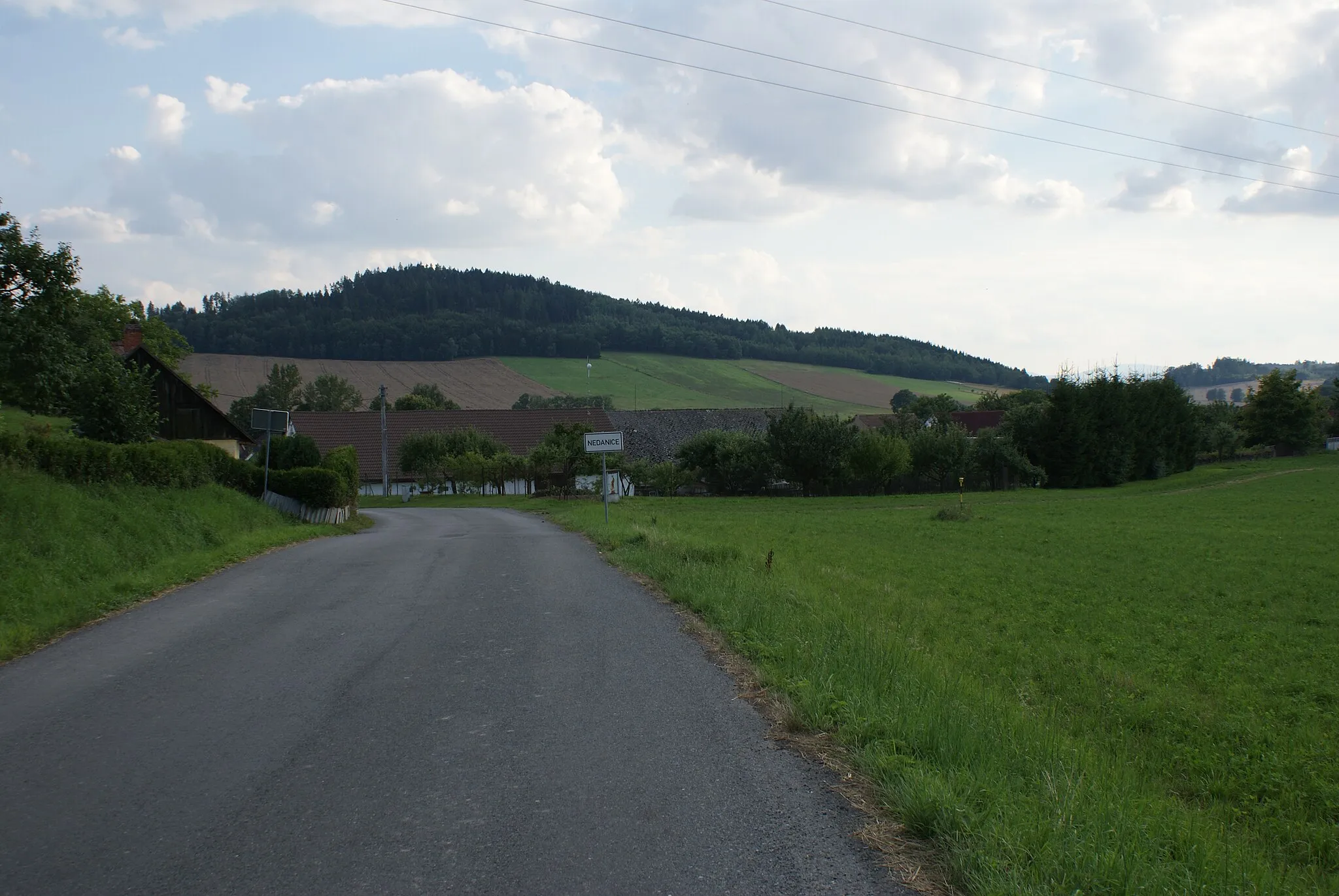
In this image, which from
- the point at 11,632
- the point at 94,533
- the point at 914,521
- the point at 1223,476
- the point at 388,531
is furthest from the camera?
the point at 1223,476

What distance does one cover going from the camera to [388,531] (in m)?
27.4

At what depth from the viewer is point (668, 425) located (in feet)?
275

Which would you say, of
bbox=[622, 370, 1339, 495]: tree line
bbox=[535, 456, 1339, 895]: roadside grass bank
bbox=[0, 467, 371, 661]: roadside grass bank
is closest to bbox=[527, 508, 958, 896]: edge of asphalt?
bbox=[535, 456, 1339, 895]: roadside grass bank

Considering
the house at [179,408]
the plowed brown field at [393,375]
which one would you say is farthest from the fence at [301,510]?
the plowed brown field at [393,375]

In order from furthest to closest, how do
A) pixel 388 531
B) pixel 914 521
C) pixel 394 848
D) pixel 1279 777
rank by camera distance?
pixel 914 521 → pixel 388 531 → pixel 1279 777 → pixel 394 848

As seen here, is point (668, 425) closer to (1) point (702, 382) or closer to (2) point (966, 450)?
(2) point (966, 450)

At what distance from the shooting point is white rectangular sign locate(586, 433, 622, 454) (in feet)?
73.2

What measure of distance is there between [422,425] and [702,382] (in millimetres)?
52128

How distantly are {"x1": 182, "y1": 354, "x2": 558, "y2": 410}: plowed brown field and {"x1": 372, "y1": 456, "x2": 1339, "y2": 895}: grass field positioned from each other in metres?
85.2

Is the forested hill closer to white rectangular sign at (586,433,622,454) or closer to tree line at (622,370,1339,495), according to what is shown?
tree line at (622,370,1339,495)

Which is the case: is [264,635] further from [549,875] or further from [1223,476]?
[1223,476]

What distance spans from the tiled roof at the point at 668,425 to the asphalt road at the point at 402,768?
2633 inches

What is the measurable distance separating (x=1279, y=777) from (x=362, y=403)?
110 m

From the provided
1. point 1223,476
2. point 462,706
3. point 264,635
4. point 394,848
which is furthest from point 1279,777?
point 1223,476
